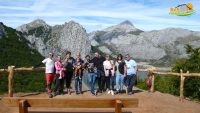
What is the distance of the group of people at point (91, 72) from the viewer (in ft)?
57.1

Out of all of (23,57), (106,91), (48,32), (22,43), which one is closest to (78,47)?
(48,32)

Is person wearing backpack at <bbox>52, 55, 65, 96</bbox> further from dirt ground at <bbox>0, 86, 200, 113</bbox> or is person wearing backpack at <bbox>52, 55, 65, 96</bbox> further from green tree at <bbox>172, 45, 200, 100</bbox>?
green tree at <bbox>172, 45, 200, 100</bbox>

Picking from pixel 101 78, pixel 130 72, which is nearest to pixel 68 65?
pixel 101 78

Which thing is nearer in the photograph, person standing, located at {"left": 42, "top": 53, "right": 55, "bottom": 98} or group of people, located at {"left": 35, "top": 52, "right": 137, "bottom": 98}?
person standing, located at {"left": 42, "top": 53, "right": 55, "bottom": 98}

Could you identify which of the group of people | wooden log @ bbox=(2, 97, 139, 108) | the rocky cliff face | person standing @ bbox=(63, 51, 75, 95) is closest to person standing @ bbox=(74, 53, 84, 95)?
the group of people

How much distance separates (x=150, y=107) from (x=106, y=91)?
14.5ft

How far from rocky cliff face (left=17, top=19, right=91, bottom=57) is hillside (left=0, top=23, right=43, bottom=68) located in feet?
69.1

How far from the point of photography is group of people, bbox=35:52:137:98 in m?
17.4

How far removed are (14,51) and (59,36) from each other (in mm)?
62726

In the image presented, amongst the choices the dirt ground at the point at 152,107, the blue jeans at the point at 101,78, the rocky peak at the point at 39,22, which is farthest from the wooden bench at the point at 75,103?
the rocky peak at the point at 39,22

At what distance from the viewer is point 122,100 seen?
1009 cm

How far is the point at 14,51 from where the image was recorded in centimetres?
8212

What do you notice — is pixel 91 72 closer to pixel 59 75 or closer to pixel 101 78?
pixel 101 78

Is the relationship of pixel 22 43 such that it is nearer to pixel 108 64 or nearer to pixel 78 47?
pixel 78 47
